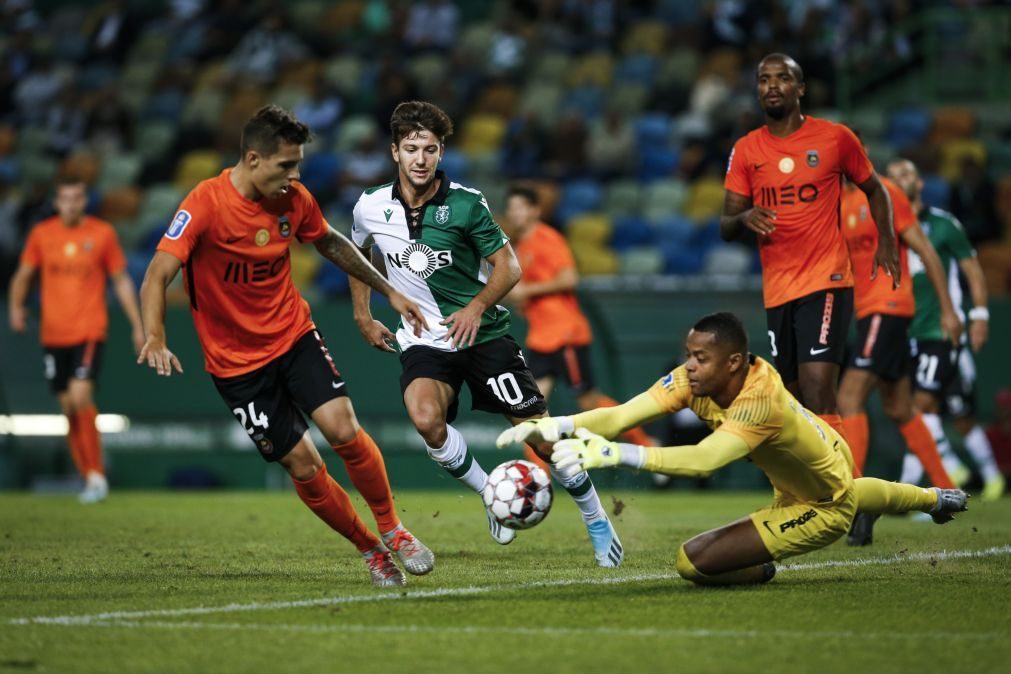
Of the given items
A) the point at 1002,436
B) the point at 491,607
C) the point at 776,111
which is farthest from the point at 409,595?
the point at 1002,436

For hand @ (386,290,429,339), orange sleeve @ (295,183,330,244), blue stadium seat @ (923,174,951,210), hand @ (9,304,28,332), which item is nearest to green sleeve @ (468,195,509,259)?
hand @ (386,290,429,339)

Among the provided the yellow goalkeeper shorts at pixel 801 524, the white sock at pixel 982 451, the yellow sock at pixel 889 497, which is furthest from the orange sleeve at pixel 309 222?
the white sock at pixel 982 451

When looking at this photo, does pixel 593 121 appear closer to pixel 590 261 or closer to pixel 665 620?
pixel 590 261

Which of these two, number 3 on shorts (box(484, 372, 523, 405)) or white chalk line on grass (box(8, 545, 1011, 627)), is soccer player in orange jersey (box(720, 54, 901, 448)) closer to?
white chalk line on grass (box(8, 545, 1011, 627))

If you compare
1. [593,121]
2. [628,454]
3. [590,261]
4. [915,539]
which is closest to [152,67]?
[593,121]

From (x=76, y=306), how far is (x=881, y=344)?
731cm

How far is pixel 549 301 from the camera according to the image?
1412 centimetres

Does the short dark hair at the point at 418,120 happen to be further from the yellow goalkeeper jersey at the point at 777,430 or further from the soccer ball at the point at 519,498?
the soccer ball at the point at 519,498

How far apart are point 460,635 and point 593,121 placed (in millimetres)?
15042

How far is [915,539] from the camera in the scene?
9.67 meters

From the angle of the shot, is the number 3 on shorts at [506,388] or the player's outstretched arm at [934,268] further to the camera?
the player's outstretched arm at [934,268]

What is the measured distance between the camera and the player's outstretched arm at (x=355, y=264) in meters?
7.57

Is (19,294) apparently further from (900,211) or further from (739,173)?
(900,211)

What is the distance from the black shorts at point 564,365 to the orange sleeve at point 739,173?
5181 millimetres
